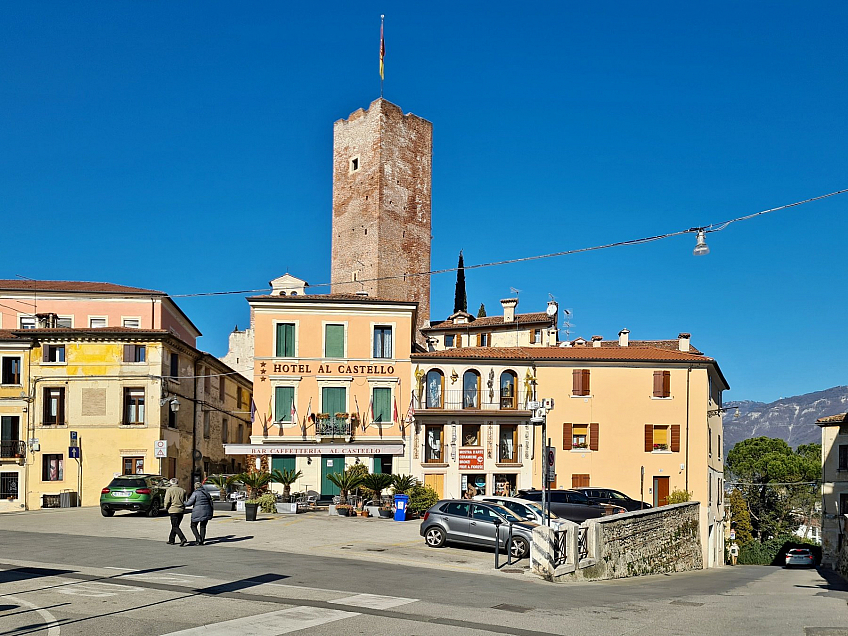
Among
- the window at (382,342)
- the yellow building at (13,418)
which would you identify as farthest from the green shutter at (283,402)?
the yellow building at (13,418)

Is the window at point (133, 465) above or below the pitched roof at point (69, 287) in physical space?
below

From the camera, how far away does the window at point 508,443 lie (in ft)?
153

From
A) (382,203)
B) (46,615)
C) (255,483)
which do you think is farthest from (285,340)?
(382,203)

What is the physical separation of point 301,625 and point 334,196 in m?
74.8

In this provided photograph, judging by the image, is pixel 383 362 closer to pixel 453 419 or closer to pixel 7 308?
pixel 453 419

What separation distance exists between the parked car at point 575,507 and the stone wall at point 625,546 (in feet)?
8.65

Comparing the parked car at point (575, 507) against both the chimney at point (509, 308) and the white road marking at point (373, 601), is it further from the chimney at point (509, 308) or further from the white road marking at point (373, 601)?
the chimney at point (509, 308)

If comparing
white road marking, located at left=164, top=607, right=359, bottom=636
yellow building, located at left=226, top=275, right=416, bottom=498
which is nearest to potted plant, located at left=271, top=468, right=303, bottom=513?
yellow building, located at left=226, top=275, right=416, bottom=498

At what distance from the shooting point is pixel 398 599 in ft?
52.8

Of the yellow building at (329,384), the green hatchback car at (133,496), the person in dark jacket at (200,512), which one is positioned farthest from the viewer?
the yellow building at (329,384)

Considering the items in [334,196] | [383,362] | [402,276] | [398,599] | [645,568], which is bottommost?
[645,568]

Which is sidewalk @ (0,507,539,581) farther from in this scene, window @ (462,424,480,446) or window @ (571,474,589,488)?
window @ (571,474,589,488)

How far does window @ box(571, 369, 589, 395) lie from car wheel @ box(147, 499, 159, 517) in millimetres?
22536

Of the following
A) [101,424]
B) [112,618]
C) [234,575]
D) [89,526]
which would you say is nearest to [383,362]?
[101,424]
